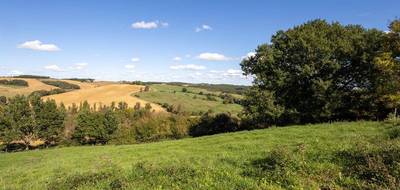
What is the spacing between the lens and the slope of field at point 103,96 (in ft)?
412

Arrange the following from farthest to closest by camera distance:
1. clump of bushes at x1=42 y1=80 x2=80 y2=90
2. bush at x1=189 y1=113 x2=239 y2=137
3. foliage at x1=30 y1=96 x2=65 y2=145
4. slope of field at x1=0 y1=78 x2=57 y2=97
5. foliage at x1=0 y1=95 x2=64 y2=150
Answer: clump of bushes at x1=42 y1=80 x2=80 y2=90 < slope of field at x1=0 y1=78 x2=57 y2=97 < foliage at x1=30 y1=96 x2=65 y2=145 < foliage at x1=0 y1=95 x2=64 y2=150 < bush at x1=189 y1=113 x2=239 y2=137

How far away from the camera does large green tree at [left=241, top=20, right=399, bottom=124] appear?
139 ft

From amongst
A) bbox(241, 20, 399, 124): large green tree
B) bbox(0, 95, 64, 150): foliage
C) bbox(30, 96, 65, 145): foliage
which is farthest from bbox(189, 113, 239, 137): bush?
bbox(0, 95, 64, 150): foliage

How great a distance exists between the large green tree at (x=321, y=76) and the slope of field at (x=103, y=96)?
74.3 m

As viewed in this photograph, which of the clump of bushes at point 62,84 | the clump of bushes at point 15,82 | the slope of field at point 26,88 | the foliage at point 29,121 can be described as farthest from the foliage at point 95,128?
the clump of bushes at point 15,82

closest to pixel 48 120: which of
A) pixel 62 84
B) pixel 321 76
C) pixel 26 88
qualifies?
pixel 321 76

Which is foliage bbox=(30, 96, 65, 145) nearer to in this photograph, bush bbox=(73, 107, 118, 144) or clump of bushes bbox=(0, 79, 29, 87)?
bush bbox=(73, 107, 118, 144)

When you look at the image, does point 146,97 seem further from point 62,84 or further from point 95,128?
point 62,84

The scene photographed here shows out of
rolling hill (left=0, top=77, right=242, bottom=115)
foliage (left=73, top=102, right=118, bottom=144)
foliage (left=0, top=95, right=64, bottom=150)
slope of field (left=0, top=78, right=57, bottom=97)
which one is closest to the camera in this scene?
foliage (left=0, top=95, right=64, bottom=150)

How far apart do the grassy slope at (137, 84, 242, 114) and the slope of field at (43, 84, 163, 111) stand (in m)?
5.40

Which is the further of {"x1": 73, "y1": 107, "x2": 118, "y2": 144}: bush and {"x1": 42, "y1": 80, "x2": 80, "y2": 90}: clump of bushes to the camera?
{"x1": 42, "y1": 80, "x2": 80, "y2": 90}: clump of bushes

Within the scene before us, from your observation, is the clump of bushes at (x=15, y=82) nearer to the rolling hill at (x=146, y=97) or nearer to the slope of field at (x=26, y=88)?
the slope of field at (x=26, y=88)

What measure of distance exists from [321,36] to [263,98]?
→ 9886mm

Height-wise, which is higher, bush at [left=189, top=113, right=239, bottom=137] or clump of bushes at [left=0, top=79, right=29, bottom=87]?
clump of bushes at [left=0, top=79, right=29, bottom=87]
